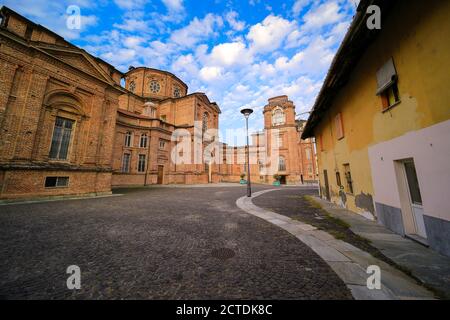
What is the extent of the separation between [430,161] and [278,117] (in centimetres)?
3234

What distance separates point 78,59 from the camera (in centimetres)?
1195

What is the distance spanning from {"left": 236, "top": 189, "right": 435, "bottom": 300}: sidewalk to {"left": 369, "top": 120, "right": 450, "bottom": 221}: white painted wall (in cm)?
160

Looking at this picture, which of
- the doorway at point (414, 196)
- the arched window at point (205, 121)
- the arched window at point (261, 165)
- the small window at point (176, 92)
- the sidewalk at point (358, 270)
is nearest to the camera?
the sidewalk at point (358, 270)

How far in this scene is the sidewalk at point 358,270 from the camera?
6.57ft

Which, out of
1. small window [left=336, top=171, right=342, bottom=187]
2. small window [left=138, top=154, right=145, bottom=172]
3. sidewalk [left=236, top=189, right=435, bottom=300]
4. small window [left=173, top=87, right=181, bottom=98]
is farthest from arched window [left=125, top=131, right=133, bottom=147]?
sidewalk [left=236, top=189, right=435, bottom=300]

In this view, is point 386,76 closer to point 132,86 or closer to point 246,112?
point 246,112

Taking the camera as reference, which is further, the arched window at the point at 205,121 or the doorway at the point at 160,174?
the arched window at the point at 205,121

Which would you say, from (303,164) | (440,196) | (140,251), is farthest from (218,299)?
(303,164)

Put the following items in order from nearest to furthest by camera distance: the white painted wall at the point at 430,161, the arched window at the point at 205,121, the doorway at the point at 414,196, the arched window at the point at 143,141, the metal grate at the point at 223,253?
the white painted wall at the point at 430,161 → the metal grate at the point at 223,253 → the doorway at the point at 414,196 → the arched window at the point at 143,141 → the arched window at the point at 205,121

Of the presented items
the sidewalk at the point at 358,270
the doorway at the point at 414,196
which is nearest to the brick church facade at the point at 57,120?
the sidewalk at the point at 358,270

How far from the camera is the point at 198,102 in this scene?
97.7ft

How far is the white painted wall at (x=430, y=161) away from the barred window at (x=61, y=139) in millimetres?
16564

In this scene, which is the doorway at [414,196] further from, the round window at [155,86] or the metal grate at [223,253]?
the round window at [155,86]
